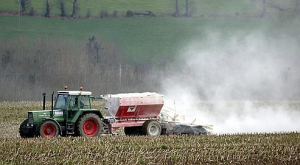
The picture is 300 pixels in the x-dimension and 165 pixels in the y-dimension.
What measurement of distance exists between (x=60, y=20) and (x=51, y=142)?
4987cm

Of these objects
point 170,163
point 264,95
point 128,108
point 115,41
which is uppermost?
point 115,41

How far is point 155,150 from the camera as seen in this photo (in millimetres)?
21203

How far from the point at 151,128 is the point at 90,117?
11.1ft

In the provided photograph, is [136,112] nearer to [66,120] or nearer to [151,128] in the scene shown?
[151,128]

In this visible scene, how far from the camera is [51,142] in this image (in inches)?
896

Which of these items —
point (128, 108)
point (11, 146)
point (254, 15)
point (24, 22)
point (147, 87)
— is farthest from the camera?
point (254, 15)

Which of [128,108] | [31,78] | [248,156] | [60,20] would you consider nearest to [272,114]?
[128,108]

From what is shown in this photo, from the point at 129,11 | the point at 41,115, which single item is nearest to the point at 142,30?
the point at 129,11

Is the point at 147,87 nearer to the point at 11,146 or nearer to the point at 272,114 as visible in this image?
the point at 272,114

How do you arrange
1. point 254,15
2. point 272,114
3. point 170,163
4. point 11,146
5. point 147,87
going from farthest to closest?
1. point 254,15
2. point 147,87
3. point 272,114
4. point 11,146
5. point 170,163

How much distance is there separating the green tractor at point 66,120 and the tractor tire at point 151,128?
212cm

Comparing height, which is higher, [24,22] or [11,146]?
[24,22]

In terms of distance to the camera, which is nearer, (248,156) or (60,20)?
(248,156)

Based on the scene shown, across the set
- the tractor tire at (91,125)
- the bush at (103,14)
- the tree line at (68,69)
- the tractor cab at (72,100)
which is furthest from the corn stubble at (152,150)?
the bush at (103,14)
